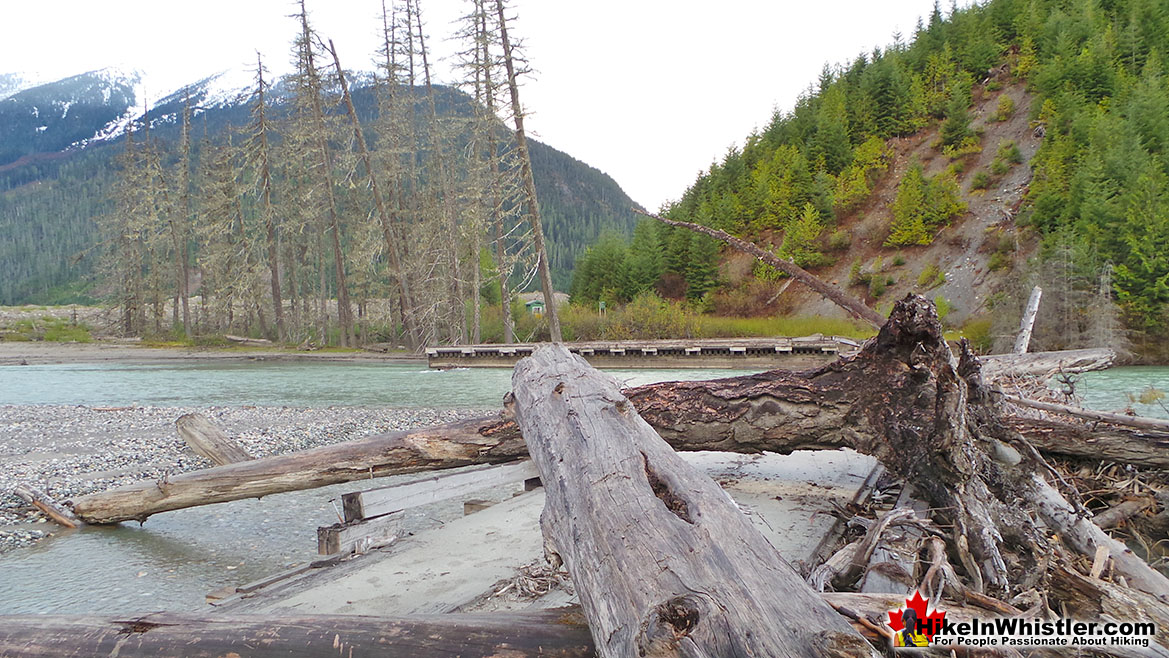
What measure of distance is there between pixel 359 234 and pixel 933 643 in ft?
103

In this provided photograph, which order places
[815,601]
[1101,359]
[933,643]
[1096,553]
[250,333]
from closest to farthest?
[815,601]
[933,643]
[1096,553]
[1101,359]
[250,333]

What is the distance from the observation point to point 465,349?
23.8m

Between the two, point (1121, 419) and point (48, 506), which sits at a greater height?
point (1121, 419)

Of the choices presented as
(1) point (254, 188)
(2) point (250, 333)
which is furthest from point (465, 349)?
(2) point (250, 333)

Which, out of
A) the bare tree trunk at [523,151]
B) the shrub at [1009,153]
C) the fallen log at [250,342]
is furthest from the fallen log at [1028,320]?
the shrub at [1009,153]

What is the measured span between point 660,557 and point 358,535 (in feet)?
10.3

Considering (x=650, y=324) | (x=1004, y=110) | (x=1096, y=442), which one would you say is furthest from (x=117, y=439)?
(x=1004, y=110)

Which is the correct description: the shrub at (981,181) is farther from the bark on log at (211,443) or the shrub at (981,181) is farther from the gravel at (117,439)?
the bark on log at (211,443)

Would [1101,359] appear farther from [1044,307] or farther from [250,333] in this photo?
[250,333]

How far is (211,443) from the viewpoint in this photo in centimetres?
698

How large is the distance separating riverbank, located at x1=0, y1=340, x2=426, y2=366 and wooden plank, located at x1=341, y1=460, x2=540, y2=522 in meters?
22.7

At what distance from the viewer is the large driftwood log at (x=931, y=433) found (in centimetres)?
264

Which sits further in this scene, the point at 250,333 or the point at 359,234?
the point at 250,333

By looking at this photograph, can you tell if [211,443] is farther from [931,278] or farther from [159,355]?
[931,278]
